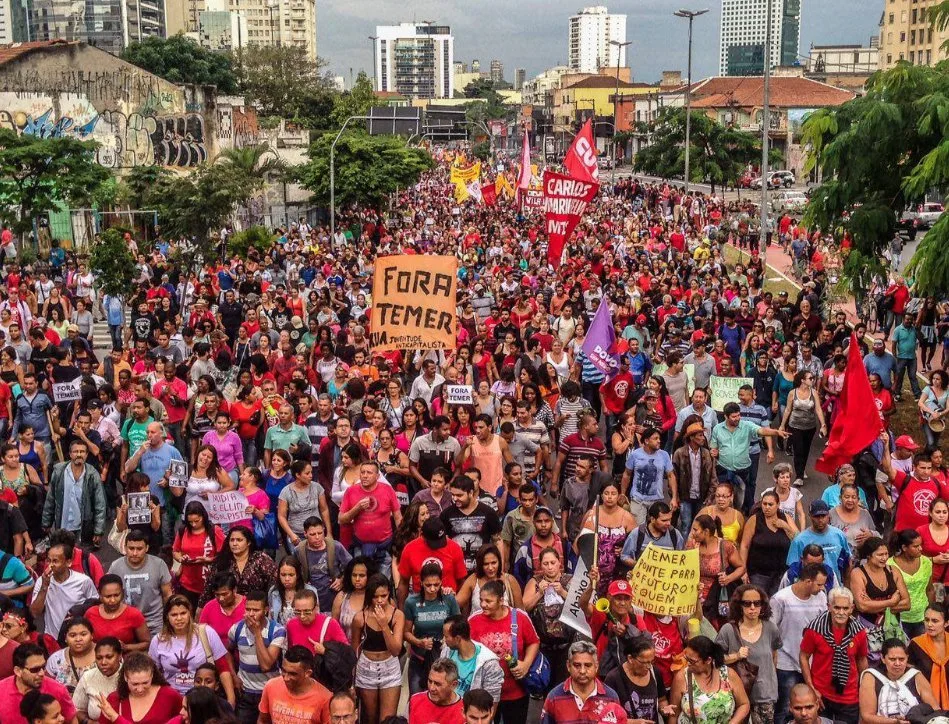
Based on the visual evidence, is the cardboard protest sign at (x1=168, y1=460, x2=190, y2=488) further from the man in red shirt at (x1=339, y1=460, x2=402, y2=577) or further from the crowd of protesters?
the man in red shirt at (x1=339, y1=460, x2=402, y2=577)

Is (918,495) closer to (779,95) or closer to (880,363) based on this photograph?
(880,363)

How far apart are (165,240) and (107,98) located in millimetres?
12973

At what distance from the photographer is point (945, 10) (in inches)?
507

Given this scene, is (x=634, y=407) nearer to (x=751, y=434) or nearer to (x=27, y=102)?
(x=751, y=434)

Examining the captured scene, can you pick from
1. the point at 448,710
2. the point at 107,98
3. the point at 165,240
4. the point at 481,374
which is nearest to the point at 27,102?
the point at 107,98

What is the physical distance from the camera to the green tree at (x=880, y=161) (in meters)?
12.5

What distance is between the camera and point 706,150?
179 feet

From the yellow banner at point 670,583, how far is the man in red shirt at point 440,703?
137 cm

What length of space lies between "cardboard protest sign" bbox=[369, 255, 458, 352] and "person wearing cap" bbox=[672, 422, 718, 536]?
3150 mm

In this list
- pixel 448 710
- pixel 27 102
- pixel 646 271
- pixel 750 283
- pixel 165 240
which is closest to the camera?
pixel 448 710

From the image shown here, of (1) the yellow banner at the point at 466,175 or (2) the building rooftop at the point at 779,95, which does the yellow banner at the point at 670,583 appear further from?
(2) the building rooftop at the point at 779,95

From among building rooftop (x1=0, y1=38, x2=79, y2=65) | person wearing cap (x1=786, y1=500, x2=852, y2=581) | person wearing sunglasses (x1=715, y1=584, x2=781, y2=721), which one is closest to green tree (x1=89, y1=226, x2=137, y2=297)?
person wearing cap (x1=786, y1=500, x2=852, y2=581)

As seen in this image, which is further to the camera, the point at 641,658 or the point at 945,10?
the point at 945,10

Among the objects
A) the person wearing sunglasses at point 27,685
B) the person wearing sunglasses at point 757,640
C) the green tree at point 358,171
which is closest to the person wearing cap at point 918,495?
the person wearing sunglasses at point 757,640
